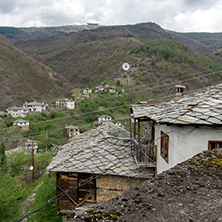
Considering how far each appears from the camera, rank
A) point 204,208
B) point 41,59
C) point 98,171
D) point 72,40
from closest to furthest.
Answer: point 204,208
point 98,171
point 41,59
point 72,40

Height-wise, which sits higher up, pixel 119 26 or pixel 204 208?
pixel 119 26

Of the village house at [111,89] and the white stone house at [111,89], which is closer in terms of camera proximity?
the village house at [111,89]

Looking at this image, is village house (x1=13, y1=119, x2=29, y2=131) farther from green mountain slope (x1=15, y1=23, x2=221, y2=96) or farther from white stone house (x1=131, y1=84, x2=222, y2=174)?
A: white stone house (x1=131, y1=84, x2=222, y2=174)

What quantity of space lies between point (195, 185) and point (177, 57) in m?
86.4

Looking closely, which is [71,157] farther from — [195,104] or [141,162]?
[195,104]

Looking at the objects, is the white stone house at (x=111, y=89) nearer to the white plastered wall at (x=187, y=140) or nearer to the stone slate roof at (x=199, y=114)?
the stone slate roof at (x=199, y=114)

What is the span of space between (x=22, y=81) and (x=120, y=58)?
143ft

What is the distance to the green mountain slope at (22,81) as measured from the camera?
8006 cm

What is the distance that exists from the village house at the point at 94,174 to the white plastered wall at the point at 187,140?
6.24 feet

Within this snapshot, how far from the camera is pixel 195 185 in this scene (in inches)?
87.7

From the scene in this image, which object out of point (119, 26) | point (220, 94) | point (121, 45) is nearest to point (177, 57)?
point (121, 45)

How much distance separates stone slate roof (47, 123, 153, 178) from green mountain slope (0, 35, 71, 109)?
70.5 metres

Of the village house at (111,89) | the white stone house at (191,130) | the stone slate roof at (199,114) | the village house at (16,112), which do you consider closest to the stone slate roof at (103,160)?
the white stone house at (191,130)

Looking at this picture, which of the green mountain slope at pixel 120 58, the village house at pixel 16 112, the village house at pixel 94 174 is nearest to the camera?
the village house at pixel 94 174
